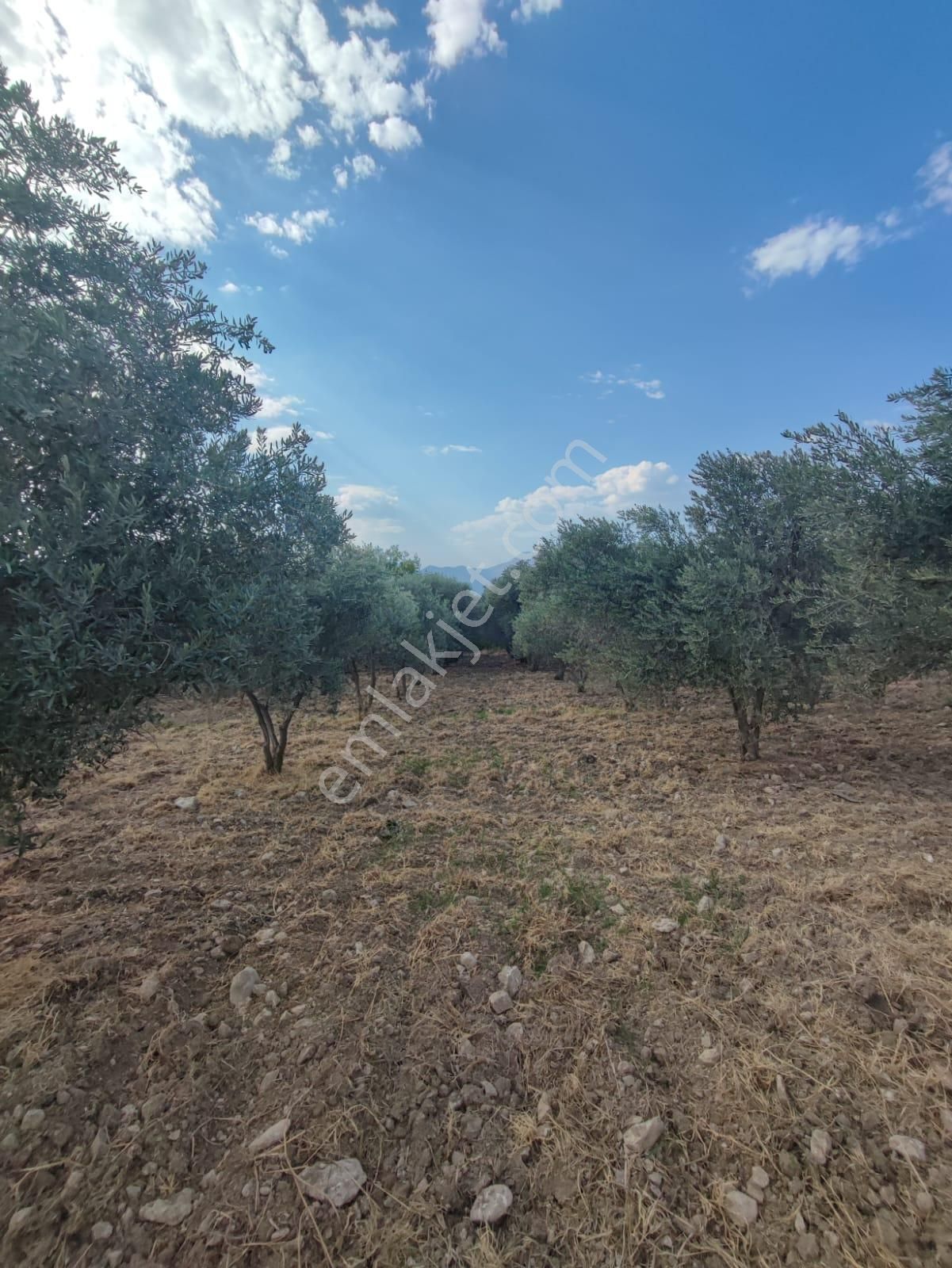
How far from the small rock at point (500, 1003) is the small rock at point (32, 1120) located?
2.02 meters

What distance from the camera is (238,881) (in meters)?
4.08

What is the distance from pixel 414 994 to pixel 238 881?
1.98 meters

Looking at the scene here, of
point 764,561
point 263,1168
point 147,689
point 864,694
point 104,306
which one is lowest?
point 263,1168

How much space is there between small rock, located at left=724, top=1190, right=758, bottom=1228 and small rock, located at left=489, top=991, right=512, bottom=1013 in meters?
1.18

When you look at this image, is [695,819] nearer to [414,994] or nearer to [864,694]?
[864,694]

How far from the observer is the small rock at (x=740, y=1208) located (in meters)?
1.76

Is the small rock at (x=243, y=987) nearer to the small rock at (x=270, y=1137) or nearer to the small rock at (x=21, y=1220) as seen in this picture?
the small rock at (x=270, y=1137)

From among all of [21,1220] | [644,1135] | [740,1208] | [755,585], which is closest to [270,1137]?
[21,1220]

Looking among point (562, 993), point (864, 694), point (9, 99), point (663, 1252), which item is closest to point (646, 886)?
point (562, 993)

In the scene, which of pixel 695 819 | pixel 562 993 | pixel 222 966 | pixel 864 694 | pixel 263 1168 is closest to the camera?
pixel 263 1168

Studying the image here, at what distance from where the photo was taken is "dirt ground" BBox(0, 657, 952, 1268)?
5.88 ft

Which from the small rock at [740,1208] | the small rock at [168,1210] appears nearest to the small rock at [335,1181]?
the small rock at [168,1210]

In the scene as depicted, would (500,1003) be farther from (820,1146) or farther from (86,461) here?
(86,461)

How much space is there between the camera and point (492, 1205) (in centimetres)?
185
